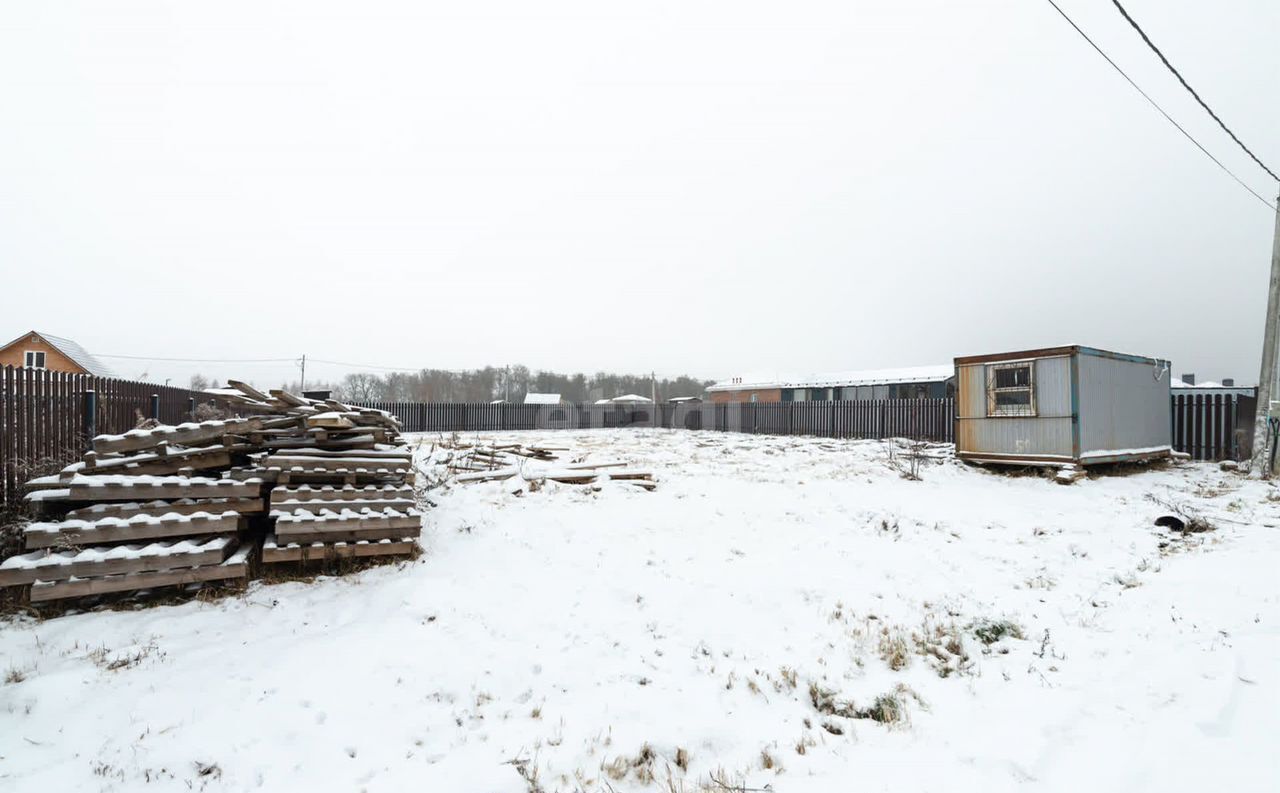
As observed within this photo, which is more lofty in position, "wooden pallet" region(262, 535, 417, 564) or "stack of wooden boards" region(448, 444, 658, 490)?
"stack of wooden boards" region(448, 444, 658, 490)

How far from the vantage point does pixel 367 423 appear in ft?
21.4

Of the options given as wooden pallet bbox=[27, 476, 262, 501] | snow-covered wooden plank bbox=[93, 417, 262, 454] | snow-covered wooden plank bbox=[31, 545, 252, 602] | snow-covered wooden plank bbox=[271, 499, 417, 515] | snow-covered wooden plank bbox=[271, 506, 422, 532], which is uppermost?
snow-covered wooden plank bbox=[93, 417, 262, 454]

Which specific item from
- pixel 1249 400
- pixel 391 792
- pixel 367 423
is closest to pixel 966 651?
pixel 391 792

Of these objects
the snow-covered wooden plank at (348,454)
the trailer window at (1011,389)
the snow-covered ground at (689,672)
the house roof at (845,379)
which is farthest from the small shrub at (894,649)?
the house roof at (845,379)

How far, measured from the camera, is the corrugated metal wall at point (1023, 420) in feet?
31.6

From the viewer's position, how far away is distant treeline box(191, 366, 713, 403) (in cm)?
6500

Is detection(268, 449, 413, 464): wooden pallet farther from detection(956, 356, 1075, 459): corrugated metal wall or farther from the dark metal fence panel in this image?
the dark metal fence panel

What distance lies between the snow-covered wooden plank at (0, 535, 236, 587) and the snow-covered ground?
0.34 meters

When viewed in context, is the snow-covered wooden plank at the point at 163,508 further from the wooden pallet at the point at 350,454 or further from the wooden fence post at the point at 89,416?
the wooden fence post at the point at 89,416

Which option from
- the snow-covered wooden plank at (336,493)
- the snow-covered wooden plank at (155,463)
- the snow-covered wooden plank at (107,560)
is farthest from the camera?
the snow-covered wooden plank at (336,493)

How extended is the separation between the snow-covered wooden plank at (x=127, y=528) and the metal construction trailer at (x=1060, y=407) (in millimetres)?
12388

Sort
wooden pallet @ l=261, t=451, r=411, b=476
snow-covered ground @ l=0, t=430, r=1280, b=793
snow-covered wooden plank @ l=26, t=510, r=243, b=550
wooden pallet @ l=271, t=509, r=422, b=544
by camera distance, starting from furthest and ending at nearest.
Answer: wooden pallet @ l=261, t=451, r=411, b=476 < wooden pallet @ l=271, t=509, r=422, b=544 < snow-covered wooden plank @ l=26, t=510, r=243, b=550 < snow-covered ground @ l=0, t=430, r=1280, b=793

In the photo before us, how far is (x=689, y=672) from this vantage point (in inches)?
138

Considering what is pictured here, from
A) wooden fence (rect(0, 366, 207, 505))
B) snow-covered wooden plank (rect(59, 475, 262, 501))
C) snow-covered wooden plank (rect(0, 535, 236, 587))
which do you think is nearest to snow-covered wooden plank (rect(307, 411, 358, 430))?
snow-covered wooden plank (rect(59, 475, 262, 501))
